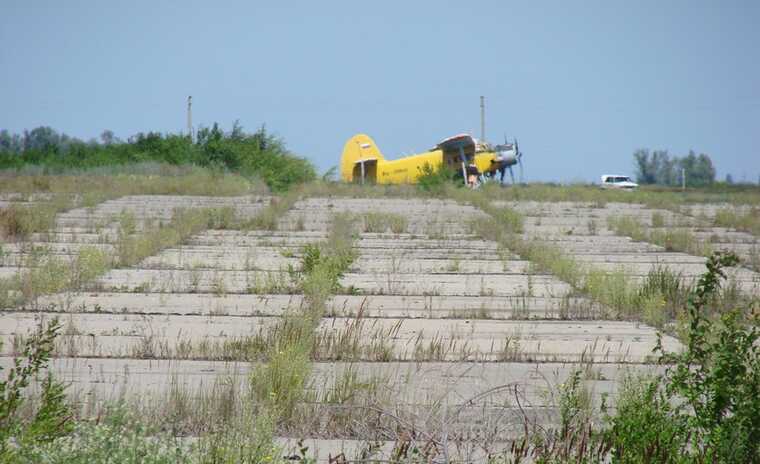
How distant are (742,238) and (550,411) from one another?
16.3 metres

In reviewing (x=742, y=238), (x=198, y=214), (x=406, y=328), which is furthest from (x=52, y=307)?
(x=742, y=238)

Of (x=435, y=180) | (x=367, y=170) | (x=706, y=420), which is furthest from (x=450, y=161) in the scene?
(x=706, y=420)

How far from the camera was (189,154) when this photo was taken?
136 ft

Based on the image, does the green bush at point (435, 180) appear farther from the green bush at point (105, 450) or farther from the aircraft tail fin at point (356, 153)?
the green bush at point (105, 450)

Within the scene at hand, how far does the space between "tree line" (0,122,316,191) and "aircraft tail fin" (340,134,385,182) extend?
761 cm

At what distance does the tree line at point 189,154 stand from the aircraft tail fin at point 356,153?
7.61 metres

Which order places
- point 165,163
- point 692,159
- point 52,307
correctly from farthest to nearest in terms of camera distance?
1. point 692,159
2. point 165,163
3. point 52,307

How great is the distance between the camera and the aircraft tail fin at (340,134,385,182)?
50.9 metres

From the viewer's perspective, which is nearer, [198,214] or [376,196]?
[198,214]

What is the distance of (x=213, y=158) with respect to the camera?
40875mm

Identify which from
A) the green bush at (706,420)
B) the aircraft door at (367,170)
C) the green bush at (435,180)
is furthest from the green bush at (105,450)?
the aircraft door at (367,170)

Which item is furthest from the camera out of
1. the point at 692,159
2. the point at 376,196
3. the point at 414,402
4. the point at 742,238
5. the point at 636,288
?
the point at 692,159

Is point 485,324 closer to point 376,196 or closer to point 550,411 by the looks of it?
point 550,411

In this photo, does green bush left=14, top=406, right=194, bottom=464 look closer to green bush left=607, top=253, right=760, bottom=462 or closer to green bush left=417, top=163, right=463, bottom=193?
green bush left=607, top=253, right=760, bottom=462
